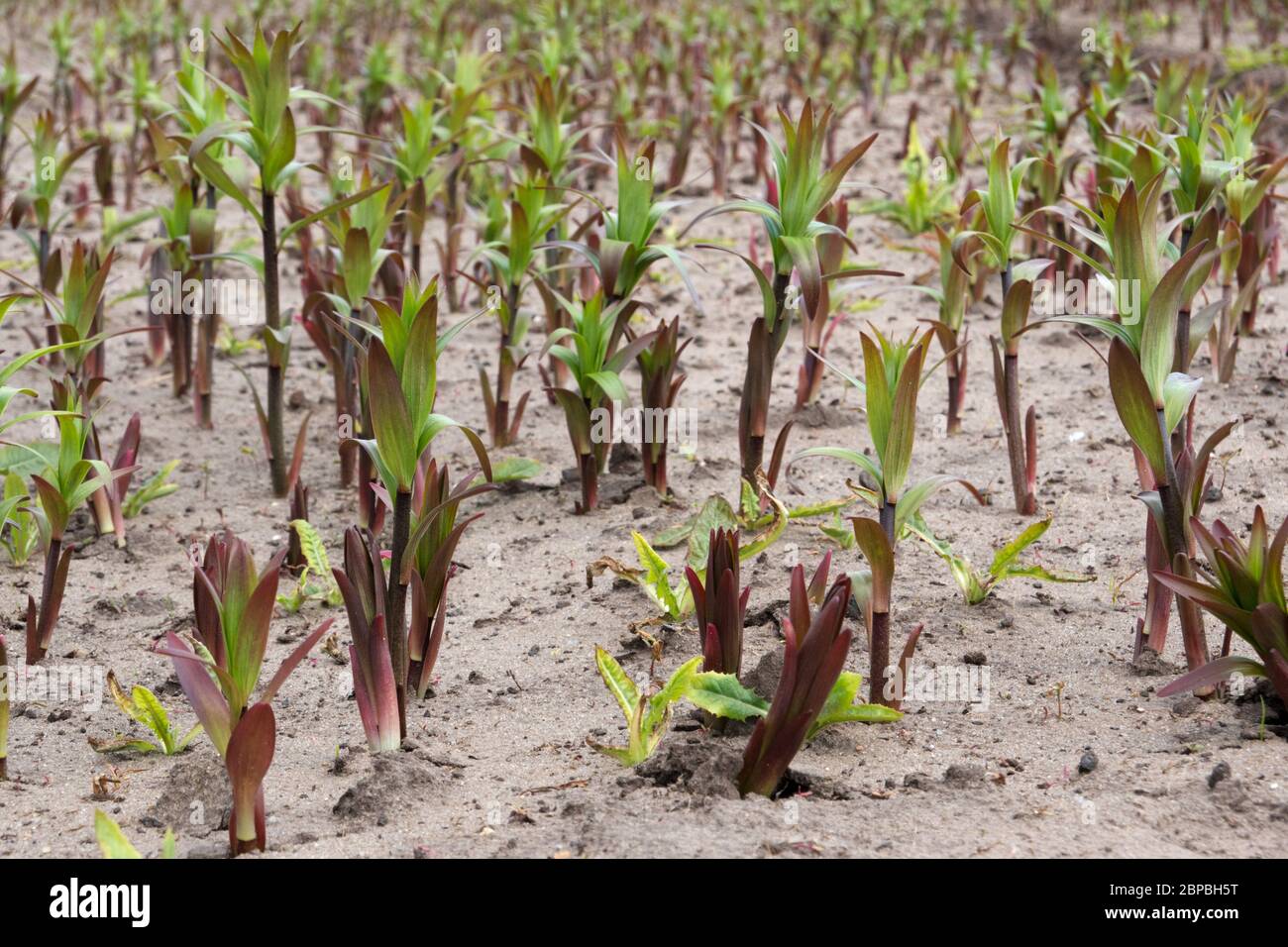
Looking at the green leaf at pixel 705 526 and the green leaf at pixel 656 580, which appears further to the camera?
the green leaf at pixel 705 526

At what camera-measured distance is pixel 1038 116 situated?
302 inches

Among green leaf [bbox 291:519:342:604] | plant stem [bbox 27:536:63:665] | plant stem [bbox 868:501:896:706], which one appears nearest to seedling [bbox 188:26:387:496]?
green leaf [bbox 291:519:342:604]

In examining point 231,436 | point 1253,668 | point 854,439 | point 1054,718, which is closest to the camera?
point 1253,668

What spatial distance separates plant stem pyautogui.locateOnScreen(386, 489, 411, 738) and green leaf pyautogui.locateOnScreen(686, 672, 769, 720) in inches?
25.7

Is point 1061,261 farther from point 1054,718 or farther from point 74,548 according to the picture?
point 74,548

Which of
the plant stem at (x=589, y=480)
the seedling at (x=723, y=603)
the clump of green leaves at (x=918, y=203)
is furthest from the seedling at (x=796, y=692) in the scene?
the clump of green leaves at (x=918, y=203)

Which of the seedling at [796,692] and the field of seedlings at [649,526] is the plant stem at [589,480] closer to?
the field of seedlings at [649,526]

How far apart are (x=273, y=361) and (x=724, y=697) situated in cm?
237

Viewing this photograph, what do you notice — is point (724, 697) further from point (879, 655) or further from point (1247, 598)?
point (1247, 598)

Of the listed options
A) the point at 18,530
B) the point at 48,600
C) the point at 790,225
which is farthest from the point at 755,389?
the point at 18,530

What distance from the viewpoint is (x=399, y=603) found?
114 inches

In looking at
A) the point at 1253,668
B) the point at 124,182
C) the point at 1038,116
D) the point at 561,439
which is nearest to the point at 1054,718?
the point at 1253,668

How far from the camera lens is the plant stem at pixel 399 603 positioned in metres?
2.80
